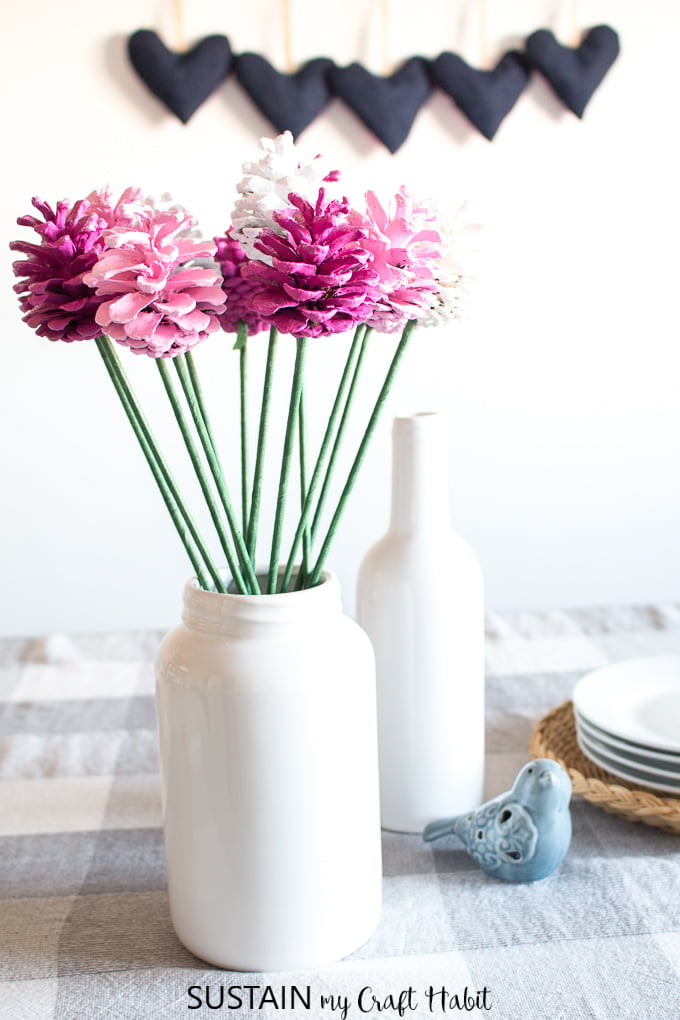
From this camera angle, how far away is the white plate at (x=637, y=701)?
2.63 feet

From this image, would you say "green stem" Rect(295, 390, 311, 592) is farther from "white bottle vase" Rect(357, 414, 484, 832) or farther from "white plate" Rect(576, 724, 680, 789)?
"white plate" Rect(576, 724, 680, 789)

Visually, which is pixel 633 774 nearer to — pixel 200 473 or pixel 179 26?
pixel 200 473

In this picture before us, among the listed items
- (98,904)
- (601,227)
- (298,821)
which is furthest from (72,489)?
(298,821)

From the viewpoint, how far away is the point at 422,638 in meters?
0.77

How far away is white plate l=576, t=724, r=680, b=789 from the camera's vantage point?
2.54 ft

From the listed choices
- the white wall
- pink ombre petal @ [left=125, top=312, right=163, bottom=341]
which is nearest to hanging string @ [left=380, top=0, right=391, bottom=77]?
the white wall

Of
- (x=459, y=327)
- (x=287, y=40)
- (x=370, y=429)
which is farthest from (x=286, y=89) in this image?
(x=370, y=429)

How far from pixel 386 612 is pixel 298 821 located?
0.20 meters

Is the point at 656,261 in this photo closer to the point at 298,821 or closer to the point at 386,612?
the point at 386,612

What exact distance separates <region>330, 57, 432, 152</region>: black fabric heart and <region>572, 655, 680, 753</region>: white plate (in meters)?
0.98

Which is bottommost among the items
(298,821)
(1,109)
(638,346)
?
(298,821)

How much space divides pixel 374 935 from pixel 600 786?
218 millimetres

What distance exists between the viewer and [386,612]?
78 cm

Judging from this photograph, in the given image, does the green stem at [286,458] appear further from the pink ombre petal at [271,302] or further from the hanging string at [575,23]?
the hanging string at [575,23]
